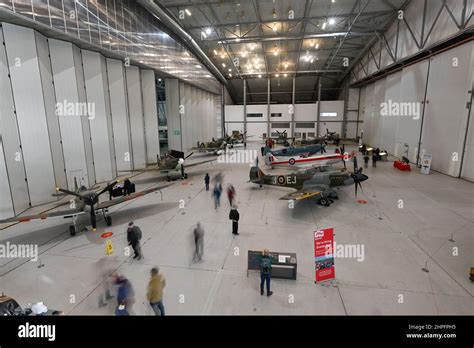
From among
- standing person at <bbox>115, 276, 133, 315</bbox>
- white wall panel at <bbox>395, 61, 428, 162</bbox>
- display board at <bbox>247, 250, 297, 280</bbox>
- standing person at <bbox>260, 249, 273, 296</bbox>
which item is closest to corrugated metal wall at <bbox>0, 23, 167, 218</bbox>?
standing person at <bbox>115, 276, 133, 315</bbox>

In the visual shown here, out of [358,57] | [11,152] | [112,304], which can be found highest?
[358,57]

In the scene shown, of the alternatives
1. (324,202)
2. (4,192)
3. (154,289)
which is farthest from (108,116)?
(154,289)

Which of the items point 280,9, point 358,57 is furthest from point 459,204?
point 358,57

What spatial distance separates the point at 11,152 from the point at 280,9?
28.7 metres

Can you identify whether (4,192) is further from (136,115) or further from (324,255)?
(324,255)

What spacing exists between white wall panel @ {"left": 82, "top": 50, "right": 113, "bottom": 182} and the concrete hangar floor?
6.77 m

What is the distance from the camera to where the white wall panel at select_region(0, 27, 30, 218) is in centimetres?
1346

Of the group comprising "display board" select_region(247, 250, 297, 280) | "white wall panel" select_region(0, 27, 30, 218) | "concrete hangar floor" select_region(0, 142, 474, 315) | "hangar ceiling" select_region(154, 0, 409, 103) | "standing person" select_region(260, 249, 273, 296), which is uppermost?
"hangar ceiling" select_region(154, 0, 409, 103)

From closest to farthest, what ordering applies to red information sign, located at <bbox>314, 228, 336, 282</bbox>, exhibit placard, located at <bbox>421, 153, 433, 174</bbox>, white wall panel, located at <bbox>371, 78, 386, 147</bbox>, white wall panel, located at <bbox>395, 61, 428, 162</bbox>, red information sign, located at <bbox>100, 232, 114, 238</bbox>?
red information sign, located at <bbox>314, 228, 336, 282</bbox>, red information sign, located at <bbox>100, 232, 114, 238</bbox>, exhibit placard, located at <bbox>421, 153, 433, 174</bbox>, white wall panel, located at <bbox>395, 61, 428, 162</bbox>, white wall panel, located at <bbox>371, 78, 386, 147</bbox>

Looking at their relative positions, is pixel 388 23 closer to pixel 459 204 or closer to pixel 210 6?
pixel 210 6

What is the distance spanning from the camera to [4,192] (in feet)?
44.3

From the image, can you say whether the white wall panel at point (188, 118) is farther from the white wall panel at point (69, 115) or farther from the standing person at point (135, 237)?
the standing person at point (135, 237)

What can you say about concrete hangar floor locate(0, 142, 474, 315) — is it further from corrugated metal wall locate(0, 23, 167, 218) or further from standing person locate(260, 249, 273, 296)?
corrugated metal wall locate(0, 23, 167, 218)
